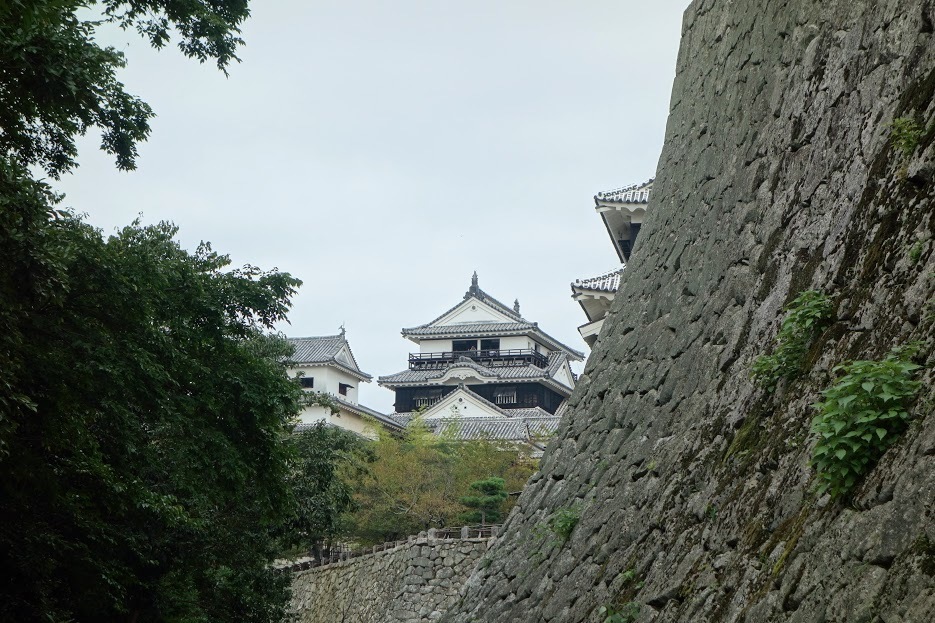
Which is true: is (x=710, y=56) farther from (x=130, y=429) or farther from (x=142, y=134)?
(x=130, y=429)

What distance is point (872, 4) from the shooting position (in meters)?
6.49

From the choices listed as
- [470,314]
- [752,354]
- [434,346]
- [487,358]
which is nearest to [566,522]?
[752,354]

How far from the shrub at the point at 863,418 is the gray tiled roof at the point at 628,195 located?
13201mm

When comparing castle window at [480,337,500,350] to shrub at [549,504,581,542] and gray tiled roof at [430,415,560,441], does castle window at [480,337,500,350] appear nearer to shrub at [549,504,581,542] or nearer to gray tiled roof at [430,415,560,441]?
gray tiled roof at [430,415,560,441]

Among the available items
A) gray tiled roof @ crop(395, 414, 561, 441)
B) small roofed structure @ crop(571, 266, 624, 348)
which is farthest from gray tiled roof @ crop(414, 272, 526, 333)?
small roofed structure @ crop(571, 266, 624, 348)

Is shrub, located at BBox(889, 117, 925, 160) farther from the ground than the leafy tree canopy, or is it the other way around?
the leafy tree canopy

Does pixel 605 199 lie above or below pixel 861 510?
above

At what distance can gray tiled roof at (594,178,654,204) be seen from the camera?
17.3 m

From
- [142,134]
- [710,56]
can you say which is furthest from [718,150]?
[142,134]

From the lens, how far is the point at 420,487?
99.1 ft

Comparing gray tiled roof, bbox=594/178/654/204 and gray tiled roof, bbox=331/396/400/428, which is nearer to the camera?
gray tiled roof, bbox=594/178/654/204

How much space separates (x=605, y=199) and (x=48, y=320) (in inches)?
409

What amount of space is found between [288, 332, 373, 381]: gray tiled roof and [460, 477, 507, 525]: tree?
23.8m

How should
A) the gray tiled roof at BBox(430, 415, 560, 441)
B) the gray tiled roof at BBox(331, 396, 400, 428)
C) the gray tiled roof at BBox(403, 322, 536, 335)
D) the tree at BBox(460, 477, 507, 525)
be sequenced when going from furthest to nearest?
the gray tiled roof at BBox(403, 322, 536, 335), the gray tiled roof at BBox(331, 396, 400, 428), the gray tiled roof at BBox(430, 415, 560, 441), the tree at BBox(460, 477, 507, 525)
